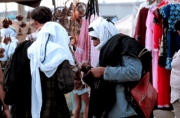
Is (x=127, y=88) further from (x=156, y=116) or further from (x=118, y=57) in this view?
(x=156, y=116)

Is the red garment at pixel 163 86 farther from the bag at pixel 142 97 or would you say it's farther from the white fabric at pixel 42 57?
the white fabric at pixel 42 57

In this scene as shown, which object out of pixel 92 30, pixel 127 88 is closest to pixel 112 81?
pixel 127 88

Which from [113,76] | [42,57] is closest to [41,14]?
[42,57]

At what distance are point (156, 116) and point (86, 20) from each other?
2.37 metres

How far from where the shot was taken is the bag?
13.1 ft

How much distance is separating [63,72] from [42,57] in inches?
10.0

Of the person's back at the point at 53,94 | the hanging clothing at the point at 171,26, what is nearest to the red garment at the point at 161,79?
the hanging clothing at the point at 171,26

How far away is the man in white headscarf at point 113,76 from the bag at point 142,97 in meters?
0.05

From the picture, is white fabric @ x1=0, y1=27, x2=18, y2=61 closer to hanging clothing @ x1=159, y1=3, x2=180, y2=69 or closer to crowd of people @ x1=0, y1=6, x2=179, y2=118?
hanging clothing @ x1=159, y1=3, x2=180, y2=69

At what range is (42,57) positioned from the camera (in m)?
4.21

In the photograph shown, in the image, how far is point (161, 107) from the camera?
7625 millimetres

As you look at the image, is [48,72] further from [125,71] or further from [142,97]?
[142,97]

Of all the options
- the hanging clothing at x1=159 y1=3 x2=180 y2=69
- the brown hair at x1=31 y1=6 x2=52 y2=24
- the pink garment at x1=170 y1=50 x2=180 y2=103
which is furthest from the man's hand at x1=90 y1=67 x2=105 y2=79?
the hanging clothing at x1=159 y1=3 x2=180 y2=69

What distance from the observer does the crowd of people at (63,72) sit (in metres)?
3.97
